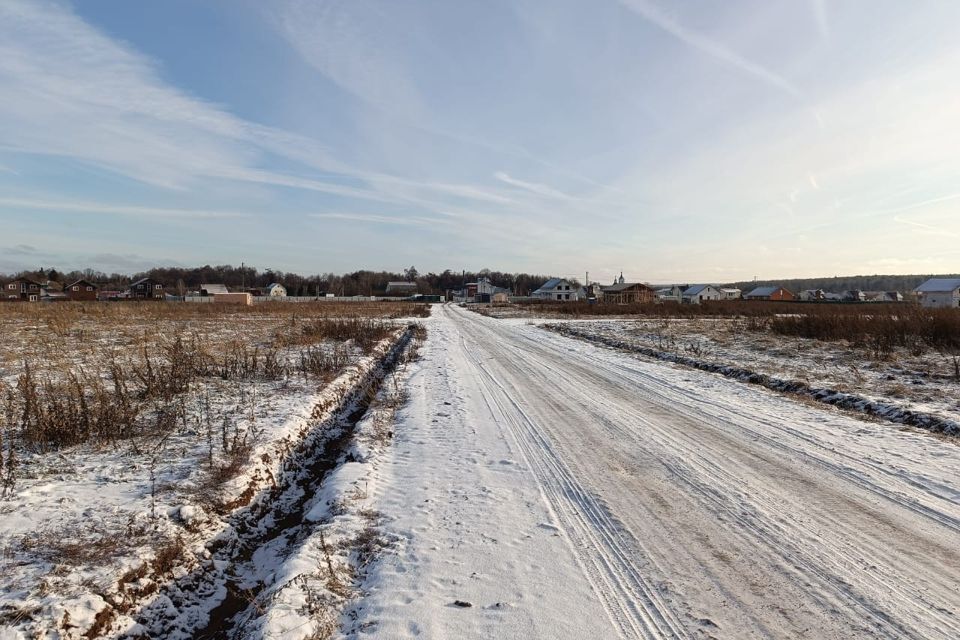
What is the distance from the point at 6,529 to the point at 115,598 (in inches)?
63.1

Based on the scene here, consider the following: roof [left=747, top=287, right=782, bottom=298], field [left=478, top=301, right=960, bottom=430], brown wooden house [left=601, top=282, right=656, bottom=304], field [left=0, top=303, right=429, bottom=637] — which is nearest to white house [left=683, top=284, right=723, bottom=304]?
roof [left=747, top=287, right=782, bottom=298]

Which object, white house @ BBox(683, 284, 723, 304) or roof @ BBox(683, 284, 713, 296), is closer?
white house @ BBox(683, 284, 723, 304)

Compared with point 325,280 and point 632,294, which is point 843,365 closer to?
point 632,294

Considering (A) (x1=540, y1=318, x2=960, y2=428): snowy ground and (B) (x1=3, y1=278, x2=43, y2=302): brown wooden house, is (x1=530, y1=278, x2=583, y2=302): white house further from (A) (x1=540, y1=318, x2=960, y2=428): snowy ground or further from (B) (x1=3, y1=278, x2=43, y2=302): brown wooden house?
(B) (x1=3, y1=278, x2=43, y2=302): brown wooden house

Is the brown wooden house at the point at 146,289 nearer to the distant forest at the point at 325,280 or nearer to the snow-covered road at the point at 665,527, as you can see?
the distant forest at the point at 325,280

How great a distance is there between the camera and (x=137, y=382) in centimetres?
1000

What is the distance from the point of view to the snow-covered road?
10.5ft

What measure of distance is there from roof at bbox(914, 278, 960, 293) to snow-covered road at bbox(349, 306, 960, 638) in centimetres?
8127

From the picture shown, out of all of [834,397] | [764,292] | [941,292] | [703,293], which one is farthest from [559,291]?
[834,397]

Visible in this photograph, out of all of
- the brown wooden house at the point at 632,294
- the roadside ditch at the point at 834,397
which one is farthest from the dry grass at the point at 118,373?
the brown wooden house at the point at 632,294

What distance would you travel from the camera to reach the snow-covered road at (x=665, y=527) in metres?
3.19

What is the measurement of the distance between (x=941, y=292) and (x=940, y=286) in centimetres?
163

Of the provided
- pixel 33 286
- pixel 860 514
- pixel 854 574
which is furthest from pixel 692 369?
pixel 33 286

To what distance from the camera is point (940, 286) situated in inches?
2680
